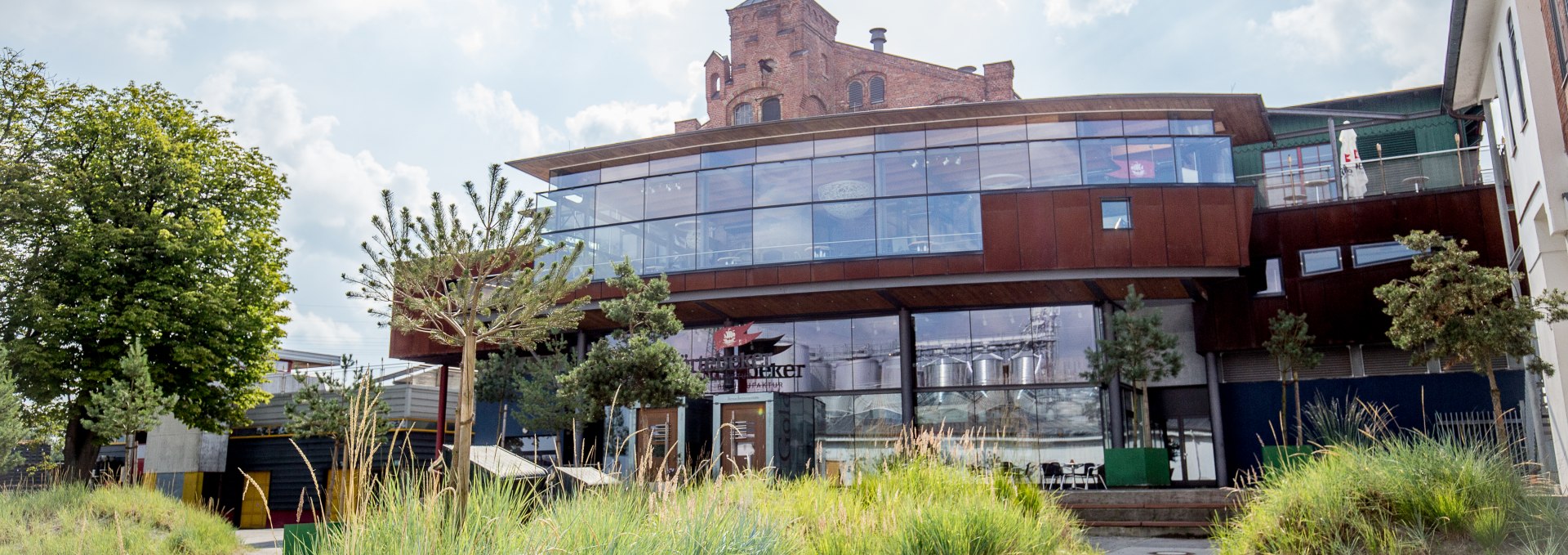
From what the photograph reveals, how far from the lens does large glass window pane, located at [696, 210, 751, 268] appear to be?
24.6 m

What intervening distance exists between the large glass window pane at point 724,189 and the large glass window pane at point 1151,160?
8.74 m

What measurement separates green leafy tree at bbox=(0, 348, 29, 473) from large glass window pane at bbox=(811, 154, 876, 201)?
15.7 m

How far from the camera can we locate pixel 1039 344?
24.4 m

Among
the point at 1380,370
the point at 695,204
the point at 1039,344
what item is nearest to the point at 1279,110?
the point at 1380,370

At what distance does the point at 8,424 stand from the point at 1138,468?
61.3 ft

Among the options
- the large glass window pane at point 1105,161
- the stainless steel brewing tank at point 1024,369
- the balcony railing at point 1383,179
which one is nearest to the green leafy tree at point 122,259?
the stainless steel brewing tank at point 1024,369

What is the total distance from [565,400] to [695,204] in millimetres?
5765

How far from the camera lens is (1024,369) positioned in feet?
80.0

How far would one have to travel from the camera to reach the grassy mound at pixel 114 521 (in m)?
11.1

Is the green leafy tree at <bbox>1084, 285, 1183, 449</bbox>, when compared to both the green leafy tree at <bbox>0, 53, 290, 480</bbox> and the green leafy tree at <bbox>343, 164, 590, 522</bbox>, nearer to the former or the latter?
the green leafy tree at <bbox>343, 164, 590, 522</bbox>

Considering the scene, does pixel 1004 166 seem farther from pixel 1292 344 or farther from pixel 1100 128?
pixel 1292 344

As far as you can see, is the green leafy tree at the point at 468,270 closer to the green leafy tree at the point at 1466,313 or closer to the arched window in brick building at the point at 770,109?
the green leafy tree at the point at 1466,313

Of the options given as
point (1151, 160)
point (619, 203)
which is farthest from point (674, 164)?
point (1151, 160)

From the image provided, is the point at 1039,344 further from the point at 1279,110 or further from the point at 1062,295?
the point at 1279,110
